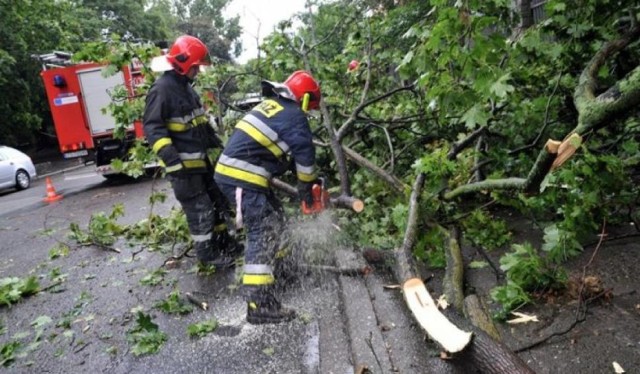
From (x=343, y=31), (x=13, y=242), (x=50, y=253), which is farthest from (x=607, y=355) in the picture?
(x=13, y=242)

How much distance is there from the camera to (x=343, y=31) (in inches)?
227

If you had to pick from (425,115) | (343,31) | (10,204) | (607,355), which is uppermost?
(343,31)

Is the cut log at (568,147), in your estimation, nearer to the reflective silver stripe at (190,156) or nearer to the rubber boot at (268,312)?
the rubber boot at (268,312)

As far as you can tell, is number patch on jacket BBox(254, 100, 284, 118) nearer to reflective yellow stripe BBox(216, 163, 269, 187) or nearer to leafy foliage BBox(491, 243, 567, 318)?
reflective yellow stripe BBox(216, 163, 269, 187)

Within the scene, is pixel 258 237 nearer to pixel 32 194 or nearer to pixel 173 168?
pixel 173 168

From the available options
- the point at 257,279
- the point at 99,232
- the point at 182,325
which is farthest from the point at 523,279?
the point at 99,232

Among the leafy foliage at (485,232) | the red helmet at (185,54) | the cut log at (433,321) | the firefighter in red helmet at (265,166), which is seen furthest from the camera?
the red helmet at (185,54)

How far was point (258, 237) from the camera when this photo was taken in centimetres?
327

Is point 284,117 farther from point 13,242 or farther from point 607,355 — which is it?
point 13,242

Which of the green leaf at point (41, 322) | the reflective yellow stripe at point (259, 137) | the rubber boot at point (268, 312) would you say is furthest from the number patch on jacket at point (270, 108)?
the green leaf at point (41, 322)

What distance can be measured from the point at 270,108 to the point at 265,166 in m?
0.41

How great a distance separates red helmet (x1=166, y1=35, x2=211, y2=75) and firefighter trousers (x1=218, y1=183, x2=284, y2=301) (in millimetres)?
1203

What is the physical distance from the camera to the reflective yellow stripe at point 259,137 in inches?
A: 127

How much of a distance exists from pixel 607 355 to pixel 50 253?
5187mm
